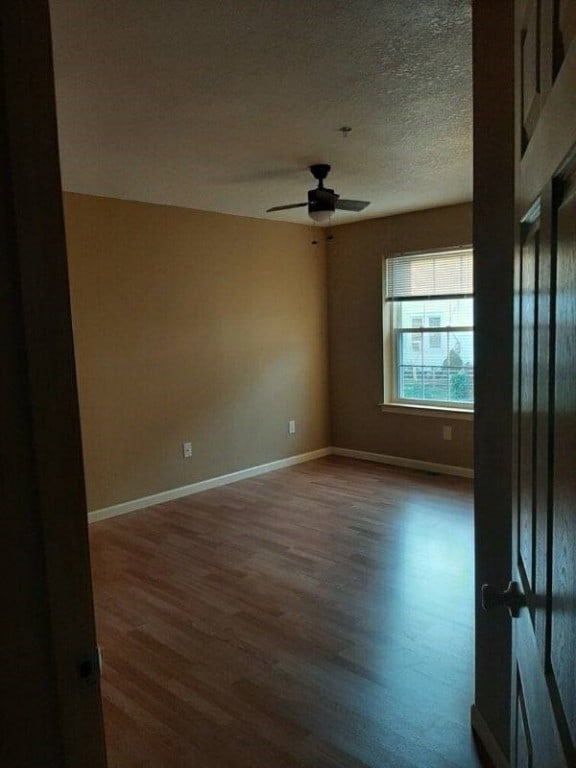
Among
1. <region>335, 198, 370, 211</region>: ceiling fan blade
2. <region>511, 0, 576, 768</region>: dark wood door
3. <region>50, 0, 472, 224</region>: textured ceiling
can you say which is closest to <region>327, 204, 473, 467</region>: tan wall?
<region>50, 0, 472, 224</region>: textured ceiling

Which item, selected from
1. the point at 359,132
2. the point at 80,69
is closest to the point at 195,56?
the point at 80,69

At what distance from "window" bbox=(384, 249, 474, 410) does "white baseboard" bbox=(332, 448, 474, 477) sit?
595 mm

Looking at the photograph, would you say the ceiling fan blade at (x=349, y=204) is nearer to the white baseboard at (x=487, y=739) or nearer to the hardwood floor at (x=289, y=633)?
the hardwood floor at (x=289, y=633)

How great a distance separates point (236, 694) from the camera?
93.4 inches

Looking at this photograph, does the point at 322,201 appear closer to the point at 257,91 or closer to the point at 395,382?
the point at 257,91

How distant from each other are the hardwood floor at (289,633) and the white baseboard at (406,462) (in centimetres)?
80

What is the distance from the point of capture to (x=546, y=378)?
2.59 feet

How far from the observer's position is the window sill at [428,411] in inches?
215

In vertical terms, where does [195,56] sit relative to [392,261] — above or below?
above

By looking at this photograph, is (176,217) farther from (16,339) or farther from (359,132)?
(16,339)

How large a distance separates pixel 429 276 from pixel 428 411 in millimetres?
1338

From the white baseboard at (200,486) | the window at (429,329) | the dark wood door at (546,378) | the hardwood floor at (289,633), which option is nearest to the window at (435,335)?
the window at (429,329)

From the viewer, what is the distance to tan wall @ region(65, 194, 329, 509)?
4.49m

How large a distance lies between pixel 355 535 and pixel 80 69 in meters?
3.22
